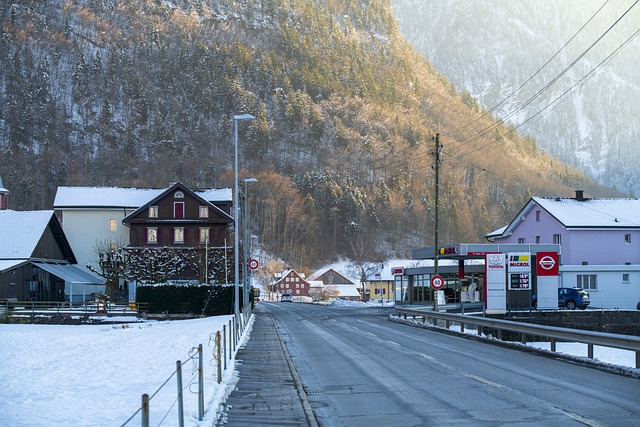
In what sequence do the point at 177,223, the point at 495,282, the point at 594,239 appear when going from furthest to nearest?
the point at 177,223
the point at 594,239
the point at 495,282

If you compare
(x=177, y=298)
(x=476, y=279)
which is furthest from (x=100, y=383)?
(x=476, y=279)

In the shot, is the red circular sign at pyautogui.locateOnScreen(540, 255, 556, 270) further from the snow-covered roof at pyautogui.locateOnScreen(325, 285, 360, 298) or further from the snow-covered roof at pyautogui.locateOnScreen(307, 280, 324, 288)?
the snow-covered roof at pyautogui.locateOnScreen(307, 280, 324, 288)

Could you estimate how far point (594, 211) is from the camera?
216 ft

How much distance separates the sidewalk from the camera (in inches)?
472

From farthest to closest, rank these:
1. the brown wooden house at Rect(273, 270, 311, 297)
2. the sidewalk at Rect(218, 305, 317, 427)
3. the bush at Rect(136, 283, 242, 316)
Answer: the brown wooden house at Rect(273, 270, 311, 297) → the bush at Rect(136, 283, 242, 316) → the sidewalk at Rect(218, 305, 317, 427)

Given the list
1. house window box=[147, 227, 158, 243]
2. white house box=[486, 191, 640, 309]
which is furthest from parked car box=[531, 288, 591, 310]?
house window box=[147, 227, 158, 243]

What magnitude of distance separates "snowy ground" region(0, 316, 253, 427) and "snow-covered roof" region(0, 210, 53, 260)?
34901 mm

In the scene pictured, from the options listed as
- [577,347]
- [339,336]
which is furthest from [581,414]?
[577,347]

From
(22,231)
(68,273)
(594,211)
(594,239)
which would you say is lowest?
(68,273)

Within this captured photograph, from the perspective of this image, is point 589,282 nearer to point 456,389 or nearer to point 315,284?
point 456,389

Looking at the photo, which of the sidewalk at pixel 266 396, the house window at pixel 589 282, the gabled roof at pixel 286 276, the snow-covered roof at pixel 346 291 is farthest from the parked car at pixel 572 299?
the gabled roof at pixel 286 276

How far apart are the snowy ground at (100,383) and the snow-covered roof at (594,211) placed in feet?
143

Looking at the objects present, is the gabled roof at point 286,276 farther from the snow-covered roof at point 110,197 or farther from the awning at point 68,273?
the awning at point 68,273

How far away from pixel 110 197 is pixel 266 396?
69205mm
